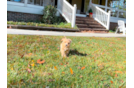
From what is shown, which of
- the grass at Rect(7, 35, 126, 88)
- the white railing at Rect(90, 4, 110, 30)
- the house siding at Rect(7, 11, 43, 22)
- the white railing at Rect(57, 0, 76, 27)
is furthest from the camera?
the white railing at Rect(90, 4, 110, 30)

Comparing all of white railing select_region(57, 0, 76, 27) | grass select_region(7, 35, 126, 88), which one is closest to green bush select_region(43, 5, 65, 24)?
white railing select_region(57, 0, 76, 27)

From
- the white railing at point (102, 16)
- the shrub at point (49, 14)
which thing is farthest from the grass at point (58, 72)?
the white railing at point (102, 16)

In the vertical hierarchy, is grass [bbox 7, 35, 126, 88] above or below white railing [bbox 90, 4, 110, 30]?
below

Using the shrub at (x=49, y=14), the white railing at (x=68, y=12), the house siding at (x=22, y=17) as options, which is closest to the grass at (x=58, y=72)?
the white railing at (x=68, y=12)

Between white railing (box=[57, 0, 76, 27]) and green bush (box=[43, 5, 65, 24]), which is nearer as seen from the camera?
white railing (box=[57, 0, 76, 27])

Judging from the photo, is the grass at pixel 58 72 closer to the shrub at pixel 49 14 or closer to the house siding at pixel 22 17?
the shrub at pixel 49 14

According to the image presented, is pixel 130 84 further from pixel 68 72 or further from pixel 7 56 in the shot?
pixel 7 56

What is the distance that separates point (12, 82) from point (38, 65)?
70cm

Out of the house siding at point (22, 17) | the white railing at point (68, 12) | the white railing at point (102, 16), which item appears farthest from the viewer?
the white railing at point (102, 16)

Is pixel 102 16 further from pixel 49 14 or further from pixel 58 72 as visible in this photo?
pixel 58 72

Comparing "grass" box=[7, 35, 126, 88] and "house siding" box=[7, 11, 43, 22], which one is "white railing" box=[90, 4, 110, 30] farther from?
"grass" box=[7, 35, 126, 88]

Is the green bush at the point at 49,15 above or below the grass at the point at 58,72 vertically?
above

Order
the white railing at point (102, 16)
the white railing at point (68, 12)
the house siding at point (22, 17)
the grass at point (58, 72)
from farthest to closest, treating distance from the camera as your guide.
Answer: the white railing at point (102, 16) → the house siding at point (22, 17) → the white railing at point (68, 12) → the grass at point (58, 72)

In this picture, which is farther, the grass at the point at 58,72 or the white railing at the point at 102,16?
Result: the white railing at the point at 102,16
